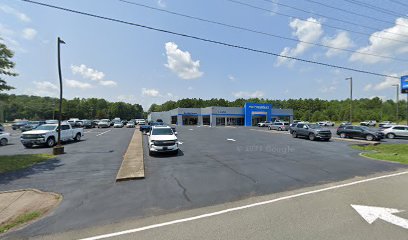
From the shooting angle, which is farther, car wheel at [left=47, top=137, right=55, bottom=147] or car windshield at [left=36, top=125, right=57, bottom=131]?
car windshield at [left=36, top=125, right=57, bottom=131]

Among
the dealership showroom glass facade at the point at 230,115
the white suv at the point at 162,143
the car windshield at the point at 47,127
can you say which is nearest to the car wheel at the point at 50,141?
the car windshield at the point at 47,127

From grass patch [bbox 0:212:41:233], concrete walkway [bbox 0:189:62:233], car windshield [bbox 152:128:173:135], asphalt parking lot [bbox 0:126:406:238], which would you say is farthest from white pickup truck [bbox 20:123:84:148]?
grass patch [bbox 0:212:41:233]

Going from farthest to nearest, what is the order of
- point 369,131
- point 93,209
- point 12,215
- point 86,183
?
point 369,131 < point 86,183 < point 93,209 < point 12,215

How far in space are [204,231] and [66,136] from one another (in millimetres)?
20502

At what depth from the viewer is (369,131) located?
23969mm

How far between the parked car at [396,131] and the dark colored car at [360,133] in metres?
4.04

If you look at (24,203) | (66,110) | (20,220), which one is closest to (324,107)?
(66,110)

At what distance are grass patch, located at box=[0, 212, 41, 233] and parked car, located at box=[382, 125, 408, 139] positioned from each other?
117 ft

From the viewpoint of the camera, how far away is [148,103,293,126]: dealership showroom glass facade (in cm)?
6569

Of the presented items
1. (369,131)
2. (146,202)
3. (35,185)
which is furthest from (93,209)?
(369,131)

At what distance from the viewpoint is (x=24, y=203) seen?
6098 millimetres

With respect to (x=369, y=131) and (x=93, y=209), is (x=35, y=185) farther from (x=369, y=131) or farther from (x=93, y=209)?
A: (x=369, y=131)

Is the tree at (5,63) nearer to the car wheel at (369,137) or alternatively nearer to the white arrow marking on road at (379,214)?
the white arrow marking on road at (379,214)

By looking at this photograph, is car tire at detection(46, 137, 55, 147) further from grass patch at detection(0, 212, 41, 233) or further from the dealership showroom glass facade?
the dealership showroom glass facade
